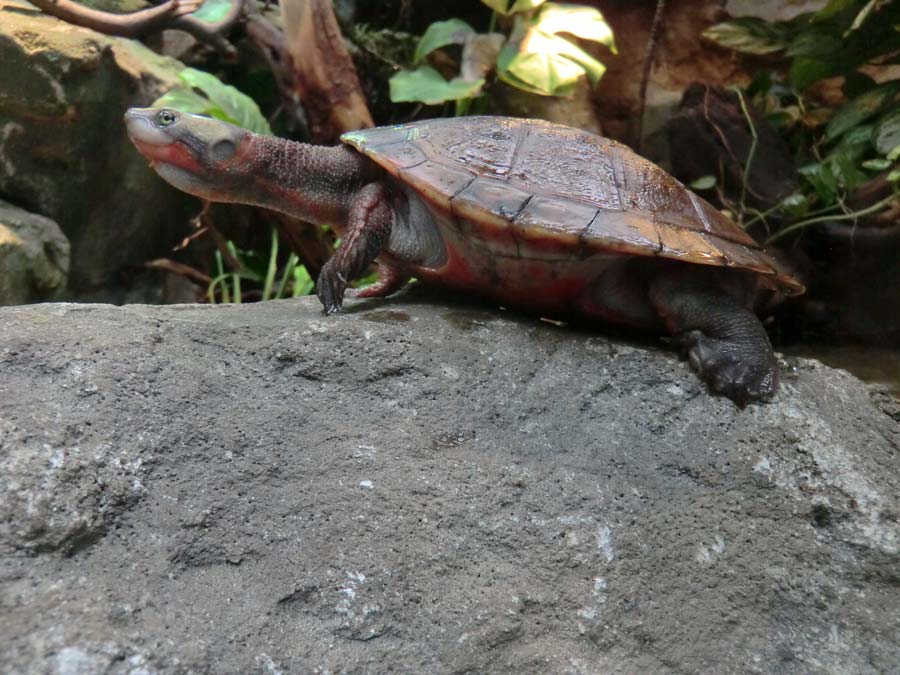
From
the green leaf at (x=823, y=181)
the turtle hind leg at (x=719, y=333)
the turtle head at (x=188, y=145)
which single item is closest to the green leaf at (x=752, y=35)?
the green leaf at (x=823, y=181)

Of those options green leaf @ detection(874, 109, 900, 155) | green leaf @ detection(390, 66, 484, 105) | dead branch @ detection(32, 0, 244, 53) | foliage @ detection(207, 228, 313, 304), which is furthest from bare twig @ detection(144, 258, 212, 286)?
green leaf @ detection(874, 109, 900, 155)

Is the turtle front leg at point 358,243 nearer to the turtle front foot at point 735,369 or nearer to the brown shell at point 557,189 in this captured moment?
the brown shell at point 557,189

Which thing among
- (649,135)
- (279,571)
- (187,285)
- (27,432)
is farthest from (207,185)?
(649,135)

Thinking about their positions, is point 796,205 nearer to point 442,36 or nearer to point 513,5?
point 513,5

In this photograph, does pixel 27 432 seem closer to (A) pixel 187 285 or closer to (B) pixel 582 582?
(B) pixel 582 582

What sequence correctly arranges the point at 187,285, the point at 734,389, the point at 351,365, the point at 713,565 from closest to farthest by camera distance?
the point at 713,565 < the point at 351,365 < the point at 734,389 < the point at 187,285

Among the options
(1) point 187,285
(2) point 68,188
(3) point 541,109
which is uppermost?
(3) point 541,109
